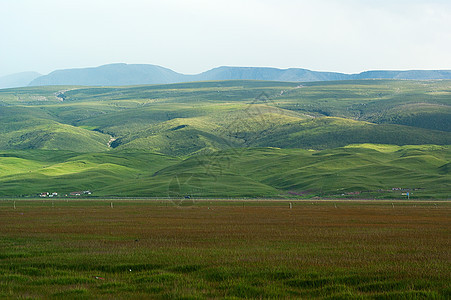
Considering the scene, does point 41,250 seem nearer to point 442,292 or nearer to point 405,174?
point 442,292

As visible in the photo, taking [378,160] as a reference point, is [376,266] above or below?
above

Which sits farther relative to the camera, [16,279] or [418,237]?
[418,237]

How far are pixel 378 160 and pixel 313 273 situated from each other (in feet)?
578

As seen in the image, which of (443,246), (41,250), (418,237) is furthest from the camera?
(418,237)

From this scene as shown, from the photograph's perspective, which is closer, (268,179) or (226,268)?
(226,268)

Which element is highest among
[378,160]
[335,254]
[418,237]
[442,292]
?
[442,292]

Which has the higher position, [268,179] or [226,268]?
[226,268]

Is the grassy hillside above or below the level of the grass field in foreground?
below

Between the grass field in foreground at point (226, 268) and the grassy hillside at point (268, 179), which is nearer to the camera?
the grass field in foreground at point (226, 268)

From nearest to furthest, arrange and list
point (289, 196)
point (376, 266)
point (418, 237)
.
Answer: point (376, 266)
point (418, 237)
point (289, 196)

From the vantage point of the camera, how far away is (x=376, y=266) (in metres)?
20.0

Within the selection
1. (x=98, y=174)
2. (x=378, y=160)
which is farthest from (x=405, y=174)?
(x=98, y=174)

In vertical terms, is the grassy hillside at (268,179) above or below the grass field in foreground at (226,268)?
below

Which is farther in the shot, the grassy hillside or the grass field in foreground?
the grassy hillside
